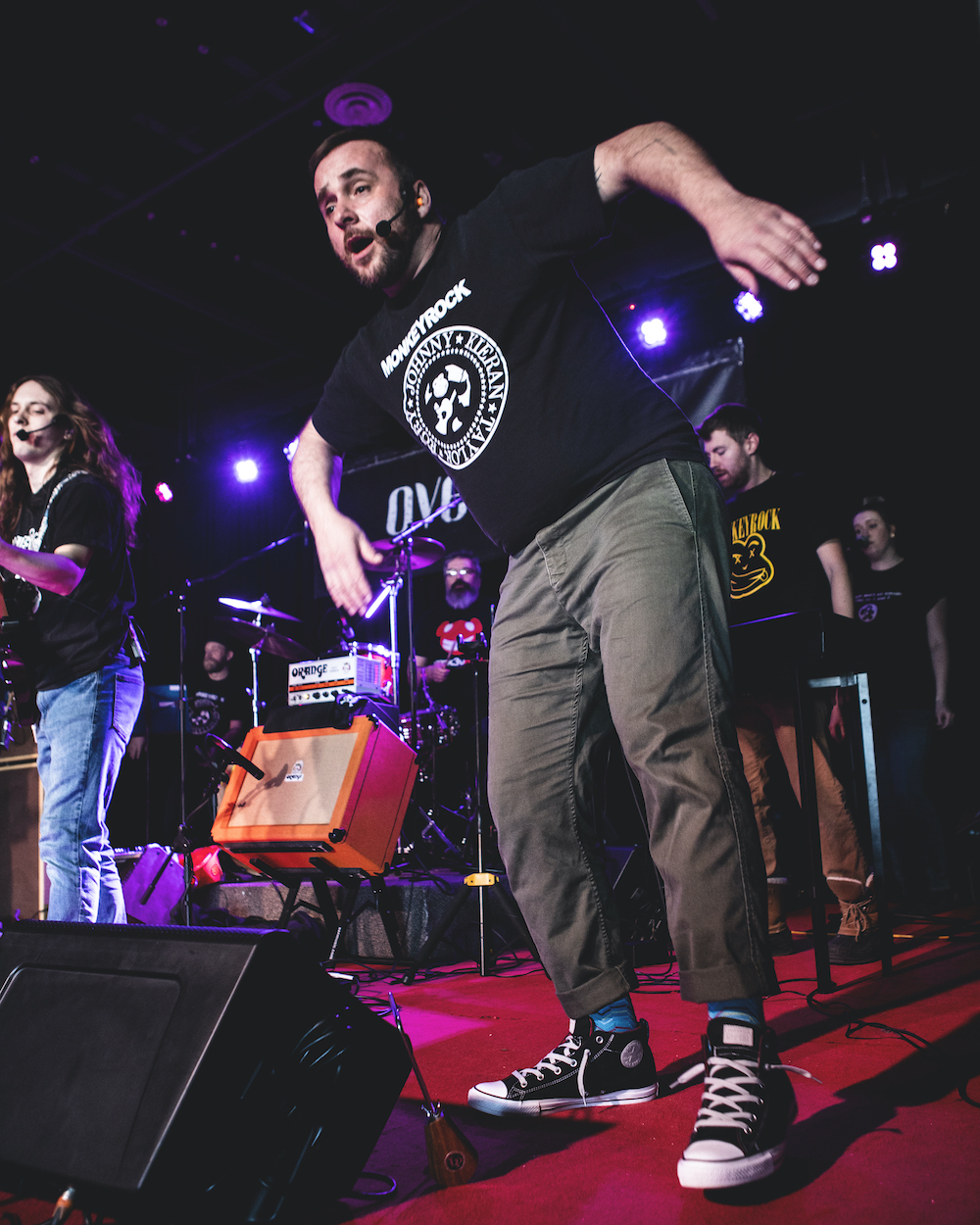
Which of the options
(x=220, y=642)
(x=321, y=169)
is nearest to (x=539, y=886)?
(x=321, y=169)

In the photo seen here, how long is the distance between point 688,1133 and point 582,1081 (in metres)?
0.25

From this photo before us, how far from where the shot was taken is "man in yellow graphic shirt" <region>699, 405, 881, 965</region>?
3.16 metres

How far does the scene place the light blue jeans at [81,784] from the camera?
8.39 ft

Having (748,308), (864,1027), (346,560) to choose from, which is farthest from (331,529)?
(748,308)

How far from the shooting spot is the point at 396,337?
1.89m

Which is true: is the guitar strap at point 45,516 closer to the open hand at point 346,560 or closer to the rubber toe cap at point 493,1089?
the open hand at point 346,560

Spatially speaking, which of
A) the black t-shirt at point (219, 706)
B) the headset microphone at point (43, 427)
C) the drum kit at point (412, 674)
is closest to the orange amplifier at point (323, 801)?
the drum kit at point (412, 674)

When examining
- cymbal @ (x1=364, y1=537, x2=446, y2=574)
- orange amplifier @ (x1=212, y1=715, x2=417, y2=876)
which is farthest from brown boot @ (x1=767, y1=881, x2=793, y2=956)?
cymbal @ (x1=364, y1=537, x2=446, y2=574)

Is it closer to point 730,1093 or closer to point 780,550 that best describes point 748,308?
point 780,550

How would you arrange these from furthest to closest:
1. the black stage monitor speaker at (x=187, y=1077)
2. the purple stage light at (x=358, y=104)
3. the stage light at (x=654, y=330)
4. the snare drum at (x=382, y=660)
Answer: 1. the stage light at (x=654, y=330)
2. the purple stage light at (x=358, y=104)
3. the snare drum at (x=382, y=660)
4. the black stage monitor speaker at (x=187, y=1077)

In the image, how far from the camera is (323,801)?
3.43m

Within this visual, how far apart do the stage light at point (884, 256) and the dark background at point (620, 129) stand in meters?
0.07

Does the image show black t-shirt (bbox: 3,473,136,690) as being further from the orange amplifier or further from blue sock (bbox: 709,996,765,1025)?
blue sock (bbox: 709,996,765,1025)

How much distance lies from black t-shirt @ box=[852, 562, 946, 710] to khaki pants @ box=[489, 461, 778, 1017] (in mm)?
3537
